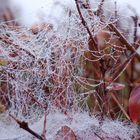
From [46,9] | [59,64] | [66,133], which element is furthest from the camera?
[46,9]

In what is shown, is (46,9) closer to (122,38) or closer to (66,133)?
(122,38)

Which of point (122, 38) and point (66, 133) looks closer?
point (66, 133)

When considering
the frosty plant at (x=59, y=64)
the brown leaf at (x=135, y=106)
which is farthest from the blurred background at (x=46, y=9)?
the brown leaf at (x=135, y=106)

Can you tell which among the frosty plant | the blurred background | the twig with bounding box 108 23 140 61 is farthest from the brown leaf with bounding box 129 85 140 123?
the blurred background

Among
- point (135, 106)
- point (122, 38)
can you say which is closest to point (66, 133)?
point (135, 106)

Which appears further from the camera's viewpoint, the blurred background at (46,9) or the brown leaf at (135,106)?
the blurred background at (46,9)

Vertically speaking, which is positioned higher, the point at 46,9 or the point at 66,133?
the point at 46,9

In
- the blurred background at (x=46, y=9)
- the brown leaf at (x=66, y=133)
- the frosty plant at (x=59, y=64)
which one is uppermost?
the blurred background at (x=46, y=9)

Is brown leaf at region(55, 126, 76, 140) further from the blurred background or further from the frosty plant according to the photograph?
the blurred background

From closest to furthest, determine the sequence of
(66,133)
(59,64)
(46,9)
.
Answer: (66,133), (59,64), (46,9)

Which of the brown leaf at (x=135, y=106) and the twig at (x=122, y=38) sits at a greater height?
the twig at (x=122, y=38)

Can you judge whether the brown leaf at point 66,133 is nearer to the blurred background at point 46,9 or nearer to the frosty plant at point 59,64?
the frosty plant at point 59,64

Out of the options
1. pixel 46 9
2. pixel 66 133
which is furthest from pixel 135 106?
pixel 46 9
